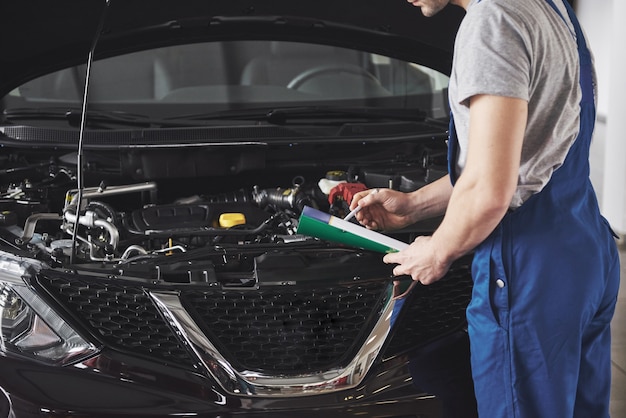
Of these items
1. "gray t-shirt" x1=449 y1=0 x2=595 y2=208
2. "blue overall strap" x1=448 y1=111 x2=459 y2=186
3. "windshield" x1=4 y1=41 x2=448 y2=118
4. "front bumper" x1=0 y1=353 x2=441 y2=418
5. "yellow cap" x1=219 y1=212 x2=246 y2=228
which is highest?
"windshield" x1=4 y1=41 x2=448 y2=118

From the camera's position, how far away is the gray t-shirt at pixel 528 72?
137cm

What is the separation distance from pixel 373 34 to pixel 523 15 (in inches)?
48.1

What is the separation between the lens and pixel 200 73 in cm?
262

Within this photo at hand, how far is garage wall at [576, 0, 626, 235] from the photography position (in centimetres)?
459

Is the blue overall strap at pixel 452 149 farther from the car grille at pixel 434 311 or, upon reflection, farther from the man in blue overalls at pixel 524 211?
the car grille at pixel 434 311

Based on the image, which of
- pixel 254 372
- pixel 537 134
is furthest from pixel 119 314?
pixel 537 134

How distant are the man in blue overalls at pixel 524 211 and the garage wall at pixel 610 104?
3152mm

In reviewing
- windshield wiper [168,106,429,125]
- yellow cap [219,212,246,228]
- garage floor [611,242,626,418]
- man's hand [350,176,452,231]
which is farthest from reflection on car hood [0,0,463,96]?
garage floor [611,242,626,418]

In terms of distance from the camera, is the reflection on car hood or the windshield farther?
the windshield

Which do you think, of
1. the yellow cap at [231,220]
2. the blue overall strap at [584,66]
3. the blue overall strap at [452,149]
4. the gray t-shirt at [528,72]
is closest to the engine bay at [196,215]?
the yellow cap at [231,220]

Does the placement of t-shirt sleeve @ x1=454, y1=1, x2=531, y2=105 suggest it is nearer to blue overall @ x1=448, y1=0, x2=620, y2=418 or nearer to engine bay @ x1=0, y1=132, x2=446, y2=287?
blue overall @ x1=448, y1=0, x2=620, y2=418

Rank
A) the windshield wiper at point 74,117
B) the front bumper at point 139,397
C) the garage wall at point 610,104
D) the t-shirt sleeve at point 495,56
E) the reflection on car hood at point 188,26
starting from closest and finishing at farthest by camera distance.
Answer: the t-shirt sleeve at point 495,56
the front bumper at point 139,397
the reflection on car hood at point 188,26
the windshield wiper at point 74,117
the garage wall at point 610,104

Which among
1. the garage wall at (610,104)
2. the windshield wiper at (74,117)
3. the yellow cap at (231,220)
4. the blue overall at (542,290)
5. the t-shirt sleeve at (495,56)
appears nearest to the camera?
the t-shirt sleeve at (495,56)

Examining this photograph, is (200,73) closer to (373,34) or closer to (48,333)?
(373,34)
